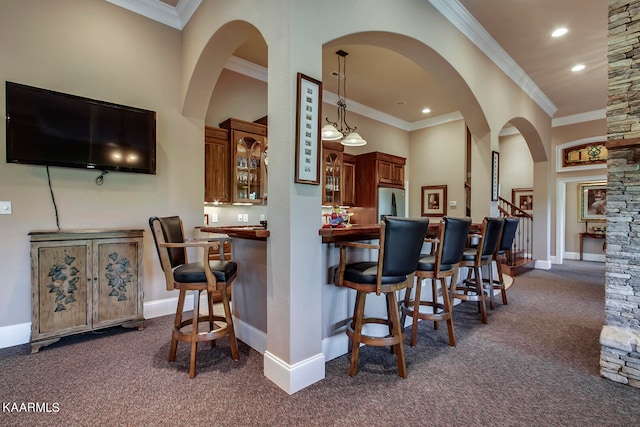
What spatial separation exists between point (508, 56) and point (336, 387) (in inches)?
190

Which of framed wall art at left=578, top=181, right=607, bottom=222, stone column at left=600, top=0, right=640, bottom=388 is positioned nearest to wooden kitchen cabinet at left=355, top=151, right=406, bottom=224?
stone column at left=600, top=0, right=640, bottom=388

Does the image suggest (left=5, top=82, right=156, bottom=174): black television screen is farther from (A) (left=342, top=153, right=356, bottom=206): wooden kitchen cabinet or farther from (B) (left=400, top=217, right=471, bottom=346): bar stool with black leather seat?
(A) (left=342, top=153, right=356, bottom=206): wooden kitchen cabinet

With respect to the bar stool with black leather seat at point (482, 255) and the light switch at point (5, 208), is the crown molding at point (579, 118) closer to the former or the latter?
the bar stool with black leather seat at point (482, 255)

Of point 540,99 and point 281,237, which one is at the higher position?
point 540,99

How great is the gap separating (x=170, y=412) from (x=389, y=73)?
4.96 metres

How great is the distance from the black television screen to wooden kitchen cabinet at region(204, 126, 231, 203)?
2.69ft

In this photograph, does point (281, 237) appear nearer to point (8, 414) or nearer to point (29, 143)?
point (8, 414)

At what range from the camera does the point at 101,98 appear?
298 cm

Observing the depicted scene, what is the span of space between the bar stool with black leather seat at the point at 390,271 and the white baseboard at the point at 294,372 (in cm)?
24

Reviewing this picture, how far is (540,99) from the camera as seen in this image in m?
5.62

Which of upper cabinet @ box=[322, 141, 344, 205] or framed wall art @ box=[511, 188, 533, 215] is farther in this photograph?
framed wall art @ box=[511, 188, 533, 215]

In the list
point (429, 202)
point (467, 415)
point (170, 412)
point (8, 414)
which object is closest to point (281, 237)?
point (170, 412)

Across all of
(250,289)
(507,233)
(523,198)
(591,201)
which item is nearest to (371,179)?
(507,233)

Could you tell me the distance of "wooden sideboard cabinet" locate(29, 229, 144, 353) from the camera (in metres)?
2.43
